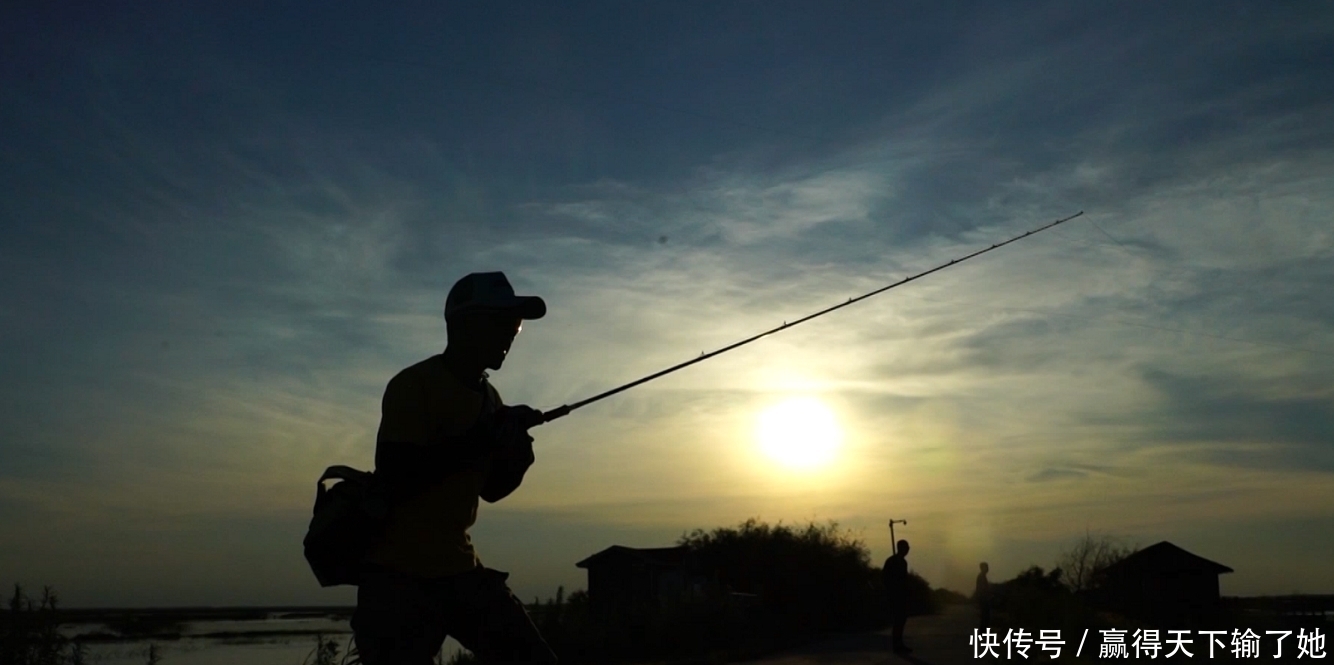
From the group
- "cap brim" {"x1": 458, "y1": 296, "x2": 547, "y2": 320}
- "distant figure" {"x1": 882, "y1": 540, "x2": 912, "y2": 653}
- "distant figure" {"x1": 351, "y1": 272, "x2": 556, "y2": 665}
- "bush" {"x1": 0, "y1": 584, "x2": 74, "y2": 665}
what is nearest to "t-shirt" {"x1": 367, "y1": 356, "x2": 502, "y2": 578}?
"distant figure" {"x1": 351, "y1": 272, "x2": 556, "y2": 665}

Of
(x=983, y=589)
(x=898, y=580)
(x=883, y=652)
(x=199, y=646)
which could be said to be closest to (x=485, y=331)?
(x=883, y=652)

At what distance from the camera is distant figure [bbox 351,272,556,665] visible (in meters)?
4.05

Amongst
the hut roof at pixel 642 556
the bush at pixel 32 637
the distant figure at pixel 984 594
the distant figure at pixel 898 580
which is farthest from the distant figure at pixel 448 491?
the hut roof at pixel 642 556

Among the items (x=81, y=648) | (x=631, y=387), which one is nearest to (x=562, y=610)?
(x=81, y=648)

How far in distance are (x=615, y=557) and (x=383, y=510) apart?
39088 millimetres

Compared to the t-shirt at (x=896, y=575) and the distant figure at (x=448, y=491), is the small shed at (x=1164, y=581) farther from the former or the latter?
the distant figure at (x=448, y=491)

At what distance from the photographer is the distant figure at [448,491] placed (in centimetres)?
405

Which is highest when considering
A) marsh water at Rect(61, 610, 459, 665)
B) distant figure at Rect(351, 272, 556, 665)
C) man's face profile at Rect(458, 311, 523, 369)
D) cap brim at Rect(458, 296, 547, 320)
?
cap brim at Rect(458, 296, 547, 320)

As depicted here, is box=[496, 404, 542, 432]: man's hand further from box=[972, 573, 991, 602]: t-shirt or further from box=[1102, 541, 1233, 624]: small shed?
box=[1102, 541, 1233, 624]: small shed

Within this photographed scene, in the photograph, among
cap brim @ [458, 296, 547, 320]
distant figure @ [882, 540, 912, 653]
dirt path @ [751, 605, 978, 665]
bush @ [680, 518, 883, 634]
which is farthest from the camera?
bush @ [680, 518, 883, 634]

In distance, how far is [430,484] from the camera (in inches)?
164

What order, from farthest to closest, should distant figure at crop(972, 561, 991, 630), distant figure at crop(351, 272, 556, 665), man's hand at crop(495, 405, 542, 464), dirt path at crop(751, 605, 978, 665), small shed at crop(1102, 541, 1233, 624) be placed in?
small shed at crop(1102, 541, 1233, 624) → distant figure at crop(972, 561, 991, 630) → dirt path at crop(751, 605, 978, 665) → man's hand at crop(495, 405, 542, 464) → distant figure at crop(351, 272, 556, 665)

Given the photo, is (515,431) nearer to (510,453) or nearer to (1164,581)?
(510,453)

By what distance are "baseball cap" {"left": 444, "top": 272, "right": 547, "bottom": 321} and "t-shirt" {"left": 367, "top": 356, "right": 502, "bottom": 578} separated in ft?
0.94
